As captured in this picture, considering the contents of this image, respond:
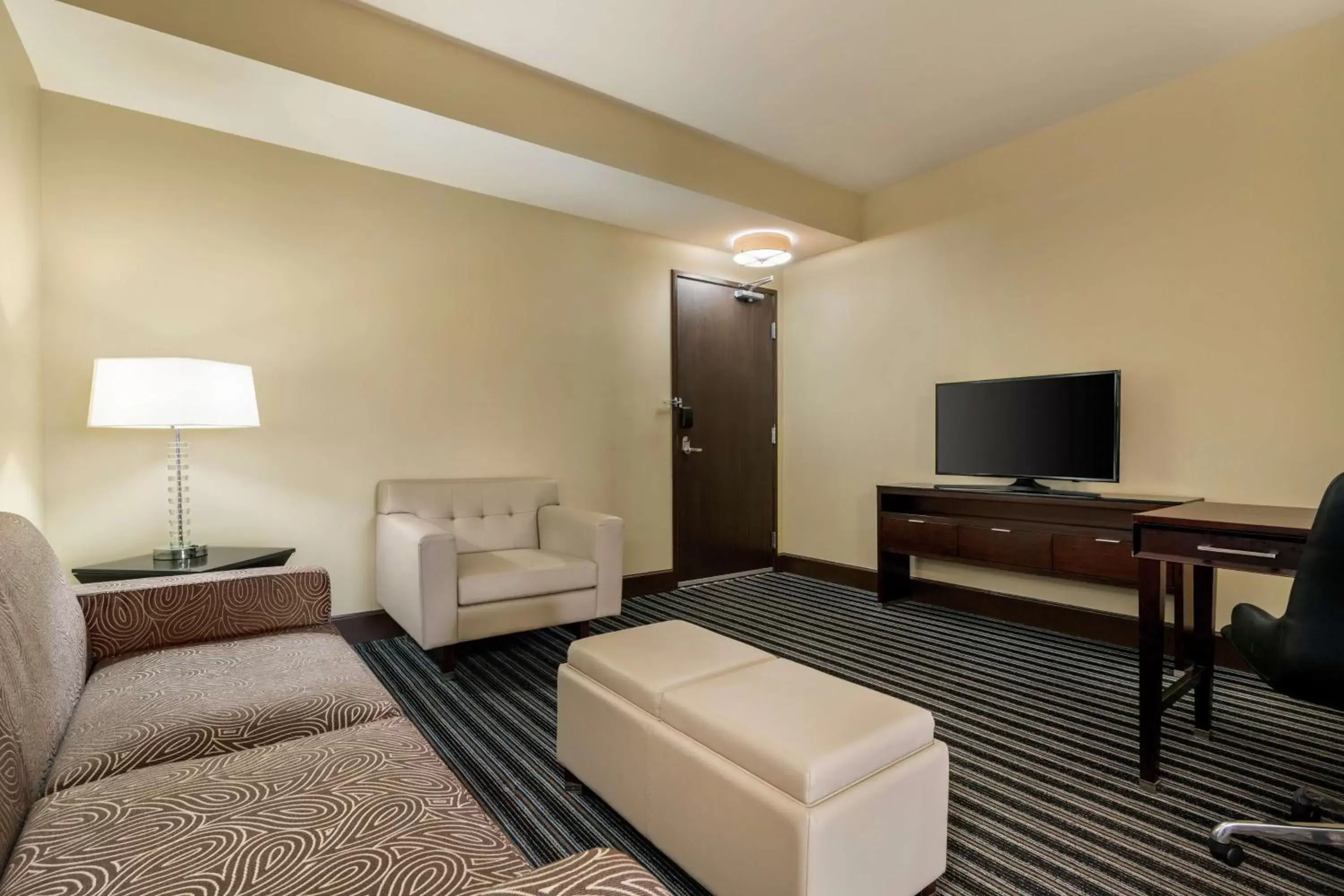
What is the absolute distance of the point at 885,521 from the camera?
3828mm

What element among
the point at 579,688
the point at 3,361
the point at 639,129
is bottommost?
the point at 579,688

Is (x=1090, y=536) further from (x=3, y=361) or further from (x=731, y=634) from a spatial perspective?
(x=3, y=361)

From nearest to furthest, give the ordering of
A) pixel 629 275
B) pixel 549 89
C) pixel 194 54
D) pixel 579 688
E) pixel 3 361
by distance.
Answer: pixel 579 688
pixel 3 361
pixel 194 54
pixel 549 89
pixel 629 275

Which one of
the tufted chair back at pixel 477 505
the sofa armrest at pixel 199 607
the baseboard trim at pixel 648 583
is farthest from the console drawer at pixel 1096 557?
the sofa armrest at pixel 199 607

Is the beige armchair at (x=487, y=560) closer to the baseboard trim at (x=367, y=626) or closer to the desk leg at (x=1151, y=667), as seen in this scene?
the baseboard trim at (x=367, y=626)

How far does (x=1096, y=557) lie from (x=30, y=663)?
368 centimetres

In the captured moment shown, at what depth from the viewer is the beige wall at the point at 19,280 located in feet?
6.59

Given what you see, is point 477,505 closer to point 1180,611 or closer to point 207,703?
point 207,703

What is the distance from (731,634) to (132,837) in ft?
8.86

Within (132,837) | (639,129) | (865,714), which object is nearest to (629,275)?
(639,129)

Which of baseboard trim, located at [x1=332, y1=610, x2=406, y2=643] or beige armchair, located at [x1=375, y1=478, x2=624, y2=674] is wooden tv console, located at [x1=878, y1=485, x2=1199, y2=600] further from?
baseboard trim, located at [x1=332, y1=610, x2=406, y2=643]

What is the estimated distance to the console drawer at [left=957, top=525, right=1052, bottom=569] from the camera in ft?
10.4

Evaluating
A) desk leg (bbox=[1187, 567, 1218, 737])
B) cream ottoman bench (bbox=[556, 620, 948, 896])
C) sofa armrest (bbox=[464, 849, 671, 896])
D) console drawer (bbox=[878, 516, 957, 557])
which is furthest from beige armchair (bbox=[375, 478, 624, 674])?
desk leg (bbox=[1187, 567, 1218, 737])

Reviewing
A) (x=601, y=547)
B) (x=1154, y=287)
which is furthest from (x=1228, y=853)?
(x=1154, y=287)
